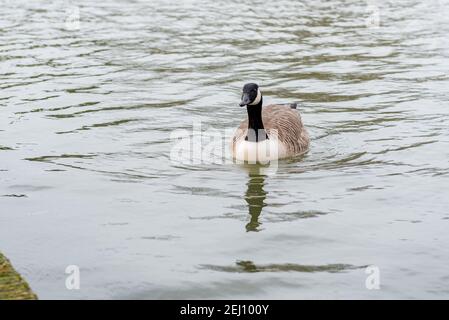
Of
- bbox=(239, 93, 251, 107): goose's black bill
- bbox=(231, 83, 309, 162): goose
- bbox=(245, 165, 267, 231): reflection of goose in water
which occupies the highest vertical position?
bbox=(239, 93, 251, 107): goose's black bill

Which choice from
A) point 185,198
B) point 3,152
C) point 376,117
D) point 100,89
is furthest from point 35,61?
point 185,198

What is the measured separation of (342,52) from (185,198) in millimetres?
11174

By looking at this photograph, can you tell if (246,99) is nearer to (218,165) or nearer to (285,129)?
(218,165)

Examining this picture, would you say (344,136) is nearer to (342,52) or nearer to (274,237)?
(274,237)

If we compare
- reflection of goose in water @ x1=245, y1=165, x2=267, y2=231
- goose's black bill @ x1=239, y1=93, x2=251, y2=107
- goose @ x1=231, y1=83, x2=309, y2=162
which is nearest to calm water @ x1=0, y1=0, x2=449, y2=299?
reflection of goose in water @ x1=245, y1=165, x2=267, y2=231

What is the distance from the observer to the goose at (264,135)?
41.4 ft

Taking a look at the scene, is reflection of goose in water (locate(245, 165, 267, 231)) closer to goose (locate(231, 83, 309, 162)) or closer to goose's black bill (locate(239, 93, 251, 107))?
goose (locate(231, 83, 309, 162))

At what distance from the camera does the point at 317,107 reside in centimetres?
1598

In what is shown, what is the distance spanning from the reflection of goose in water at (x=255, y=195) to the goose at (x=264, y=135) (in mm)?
300

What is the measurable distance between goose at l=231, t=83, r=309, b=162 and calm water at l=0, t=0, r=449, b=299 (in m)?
0.30

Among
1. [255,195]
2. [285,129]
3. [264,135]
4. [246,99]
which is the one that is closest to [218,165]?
[264,135]

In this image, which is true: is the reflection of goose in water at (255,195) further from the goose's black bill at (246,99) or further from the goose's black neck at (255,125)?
the goose's black bill at (246,99)

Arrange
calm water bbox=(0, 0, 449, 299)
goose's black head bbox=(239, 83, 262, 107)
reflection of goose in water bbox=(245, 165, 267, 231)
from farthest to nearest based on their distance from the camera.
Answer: goose's black head bbox=(239, 83, 262, 107)
reflection of goose in water bbox=(245, 165, 267, 231)
calm water bbox=(0, 0, 449, 299)

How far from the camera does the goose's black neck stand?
12.8 meters
